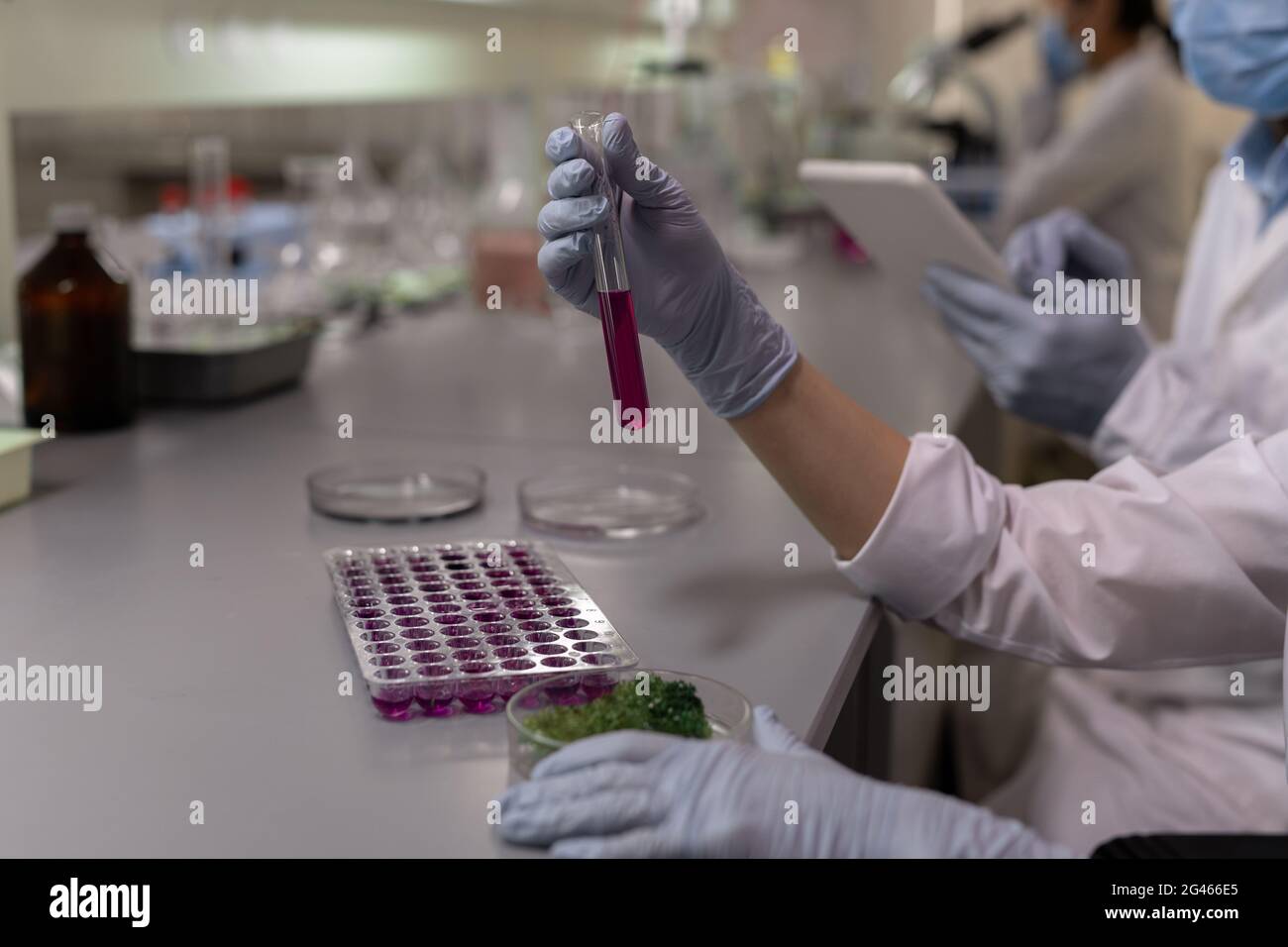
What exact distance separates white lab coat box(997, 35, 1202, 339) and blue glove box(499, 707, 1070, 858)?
10.1 feet

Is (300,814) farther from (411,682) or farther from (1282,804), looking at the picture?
(1282,804)

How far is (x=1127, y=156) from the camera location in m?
3.80

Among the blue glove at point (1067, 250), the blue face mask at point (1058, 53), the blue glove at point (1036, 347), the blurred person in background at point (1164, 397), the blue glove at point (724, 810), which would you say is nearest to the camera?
the blue glove at point (724, 810)

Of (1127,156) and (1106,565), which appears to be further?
(1127,156)

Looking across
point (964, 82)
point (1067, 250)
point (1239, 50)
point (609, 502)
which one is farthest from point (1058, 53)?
point (609, 502)

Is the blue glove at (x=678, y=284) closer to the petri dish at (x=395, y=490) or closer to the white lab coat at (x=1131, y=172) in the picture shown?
the petri dish at (x=395, y=490)

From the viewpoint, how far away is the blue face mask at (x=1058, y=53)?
14.8 feet

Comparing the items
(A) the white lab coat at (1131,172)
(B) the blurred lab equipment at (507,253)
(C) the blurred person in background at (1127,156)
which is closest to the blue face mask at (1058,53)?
(C) the blurred person in background at (1127,156)

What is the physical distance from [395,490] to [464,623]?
1.44ft

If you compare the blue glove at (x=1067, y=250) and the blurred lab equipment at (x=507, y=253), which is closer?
the blue glove at (x=1067, y=250)

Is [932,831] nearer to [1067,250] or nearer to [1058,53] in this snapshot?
[1067,250]

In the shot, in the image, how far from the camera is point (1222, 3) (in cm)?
149

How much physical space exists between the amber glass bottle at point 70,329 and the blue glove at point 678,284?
0.71 meters
